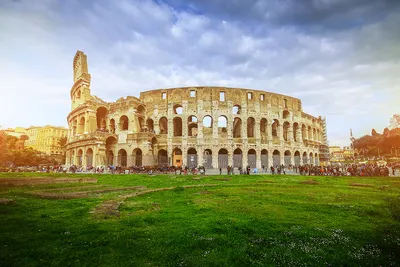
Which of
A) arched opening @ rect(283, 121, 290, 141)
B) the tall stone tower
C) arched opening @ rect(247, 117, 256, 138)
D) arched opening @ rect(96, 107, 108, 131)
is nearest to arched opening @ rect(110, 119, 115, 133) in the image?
arched opening @ rect(96, 107, 108, 131)

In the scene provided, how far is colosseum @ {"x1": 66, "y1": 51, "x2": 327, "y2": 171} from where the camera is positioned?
3375 centimetres

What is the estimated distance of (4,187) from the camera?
46.0 ft

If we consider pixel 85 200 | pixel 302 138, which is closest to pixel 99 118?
pixel 85 200

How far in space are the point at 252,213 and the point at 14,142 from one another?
60.2 meters

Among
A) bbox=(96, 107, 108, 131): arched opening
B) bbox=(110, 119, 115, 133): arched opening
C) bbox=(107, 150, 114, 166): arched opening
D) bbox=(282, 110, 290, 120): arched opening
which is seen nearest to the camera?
bbox=(107, 150, 114, 166): arched opening

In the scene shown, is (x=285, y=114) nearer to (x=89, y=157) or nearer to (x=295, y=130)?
(x=295, y=130)

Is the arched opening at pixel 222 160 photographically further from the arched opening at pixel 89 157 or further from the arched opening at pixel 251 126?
the arched opening at pixel 89 157

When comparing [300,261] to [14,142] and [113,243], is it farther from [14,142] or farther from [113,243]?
[14,142]

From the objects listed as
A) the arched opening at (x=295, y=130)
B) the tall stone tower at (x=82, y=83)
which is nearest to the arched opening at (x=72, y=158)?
the tall stone tower at (x=82, y=83)

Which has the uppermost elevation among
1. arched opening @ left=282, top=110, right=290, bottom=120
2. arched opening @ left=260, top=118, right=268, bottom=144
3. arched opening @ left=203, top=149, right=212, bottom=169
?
arched opening @ left=282, top=110, right=290, bottom=120

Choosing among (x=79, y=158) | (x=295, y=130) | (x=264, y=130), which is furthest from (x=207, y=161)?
(x=79, y=158)

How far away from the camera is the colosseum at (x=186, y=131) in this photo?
33.8 m

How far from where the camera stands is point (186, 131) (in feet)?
113

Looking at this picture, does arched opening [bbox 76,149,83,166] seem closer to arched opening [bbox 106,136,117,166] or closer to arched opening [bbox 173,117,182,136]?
arched opening [bbox 106,136,117,166]
